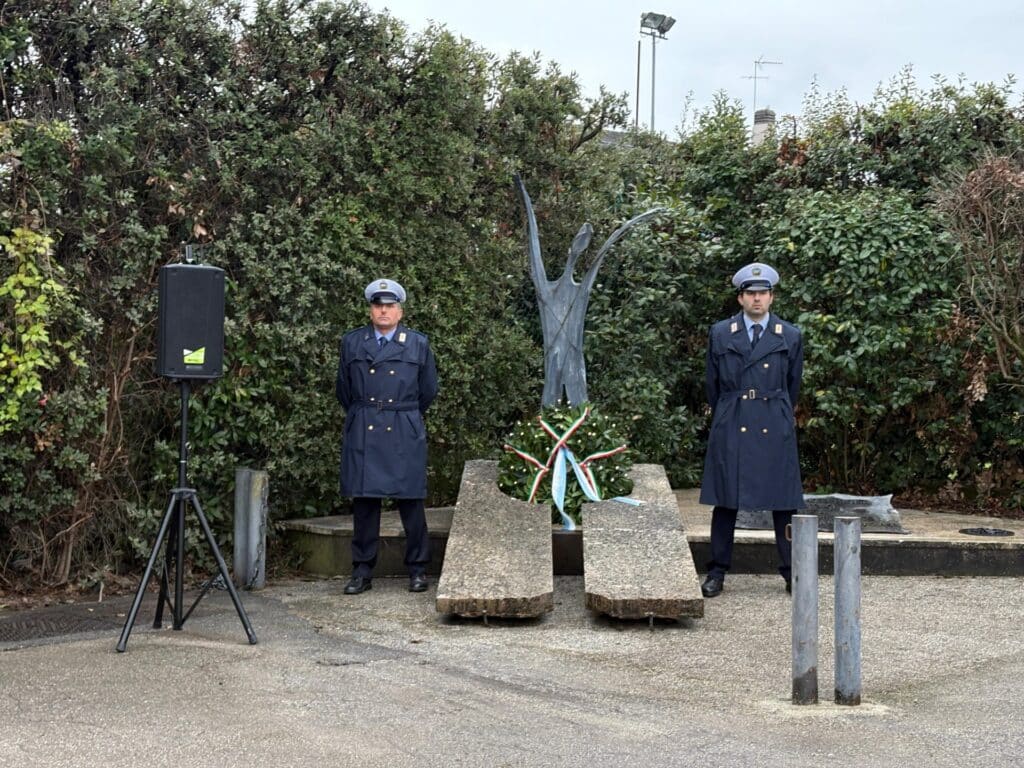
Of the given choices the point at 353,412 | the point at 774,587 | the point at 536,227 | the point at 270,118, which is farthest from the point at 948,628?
the point at 270,118

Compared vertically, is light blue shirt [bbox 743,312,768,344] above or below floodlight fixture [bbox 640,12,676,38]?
below

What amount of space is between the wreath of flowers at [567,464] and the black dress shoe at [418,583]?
2.87ft

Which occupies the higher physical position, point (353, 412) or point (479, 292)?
point (479, 292)

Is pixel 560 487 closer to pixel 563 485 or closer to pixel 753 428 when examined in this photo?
pixel 563 485

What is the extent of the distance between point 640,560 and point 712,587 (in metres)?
0.60

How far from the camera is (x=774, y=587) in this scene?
7820 millimetres

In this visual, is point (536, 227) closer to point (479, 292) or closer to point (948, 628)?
point (479, 292)

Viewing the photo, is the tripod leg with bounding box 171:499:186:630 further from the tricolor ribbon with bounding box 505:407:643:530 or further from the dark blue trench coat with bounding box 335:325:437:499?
the tricolor ribbon with bounding box 505:407:643:530

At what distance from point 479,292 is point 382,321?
5.18ft

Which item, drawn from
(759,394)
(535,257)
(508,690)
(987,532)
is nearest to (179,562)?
(508,690)

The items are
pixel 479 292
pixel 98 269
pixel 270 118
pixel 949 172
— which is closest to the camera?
pixel 98 269

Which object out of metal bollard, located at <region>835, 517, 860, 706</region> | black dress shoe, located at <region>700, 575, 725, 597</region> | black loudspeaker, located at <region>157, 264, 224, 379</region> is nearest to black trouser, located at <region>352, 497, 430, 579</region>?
black loudspeaker, located at <region>157, 264, 224, 379</region>

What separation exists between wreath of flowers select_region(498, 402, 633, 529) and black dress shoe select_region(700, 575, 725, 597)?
1.04 meters

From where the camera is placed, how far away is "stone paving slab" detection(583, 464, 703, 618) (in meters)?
6.64
